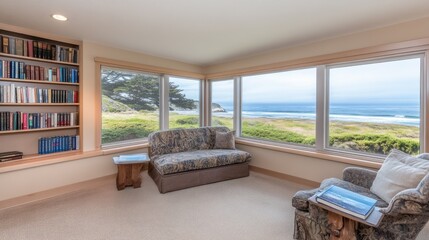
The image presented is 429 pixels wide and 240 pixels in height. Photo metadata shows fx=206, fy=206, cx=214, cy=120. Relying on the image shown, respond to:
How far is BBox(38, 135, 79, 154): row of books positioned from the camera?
2.97 m

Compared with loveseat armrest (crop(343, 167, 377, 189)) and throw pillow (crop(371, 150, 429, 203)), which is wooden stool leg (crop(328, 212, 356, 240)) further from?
loveseat armrest (crop(343, 167, 377, 189))

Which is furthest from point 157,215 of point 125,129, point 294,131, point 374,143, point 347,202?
point 374,143

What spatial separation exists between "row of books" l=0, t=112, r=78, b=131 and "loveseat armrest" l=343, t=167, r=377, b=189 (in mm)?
3814

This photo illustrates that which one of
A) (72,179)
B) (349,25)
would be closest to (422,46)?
(349,25)

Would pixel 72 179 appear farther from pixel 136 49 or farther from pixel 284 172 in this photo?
pixel 284 172

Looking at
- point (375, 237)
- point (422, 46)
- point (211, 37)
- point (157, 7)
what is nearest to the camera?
point (375, 237)

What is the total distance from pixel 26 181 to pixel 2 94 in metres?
1.13

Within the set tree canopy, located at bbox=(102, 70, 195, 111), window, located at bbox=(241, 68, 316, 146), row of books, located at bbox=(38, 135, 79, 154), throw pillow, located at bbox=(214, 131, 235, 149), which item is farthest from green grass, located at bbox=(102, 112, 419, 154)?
throw pillow, located at bbox=(214, 131, 235, 149)

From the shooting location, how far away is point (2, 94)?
2.57 metres

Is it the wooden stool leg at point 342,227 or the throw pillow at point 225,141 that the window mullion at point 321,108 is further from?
the wooden stool leg at point 342,227

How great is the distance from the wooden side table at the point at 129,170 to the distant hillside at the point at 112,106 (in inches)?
40.1

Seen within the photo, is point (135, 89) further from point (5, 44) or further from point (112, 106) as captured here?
point (5, 44)

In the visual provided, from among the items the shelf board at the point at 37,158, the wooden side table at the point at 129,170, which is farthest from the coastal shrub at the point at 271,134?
the shelf board at the point at 37,158

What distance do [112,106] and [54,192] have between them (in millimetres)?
1555
